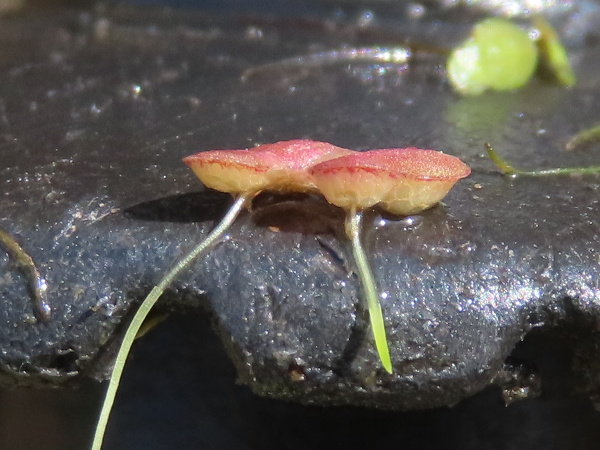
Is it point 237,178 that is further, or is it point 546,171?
point 546,171

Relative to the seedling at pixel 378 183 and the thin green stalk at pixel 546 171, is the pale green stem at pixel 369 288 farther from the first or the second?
the thin green stalk at pixel 546 171

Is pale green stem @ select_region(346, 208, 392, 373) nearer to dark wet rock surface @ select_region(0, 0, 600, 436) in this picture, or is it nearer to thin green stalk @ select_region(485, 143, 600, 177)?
dark wet rock surface @ select_region(0, 0, 600, 436)

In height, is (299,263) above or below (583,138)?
below

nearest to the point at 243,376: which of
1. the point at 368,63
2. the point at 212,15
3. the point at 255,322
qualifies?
the point at 255,322

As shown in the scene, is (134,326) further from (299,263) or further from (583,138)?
(583,138)

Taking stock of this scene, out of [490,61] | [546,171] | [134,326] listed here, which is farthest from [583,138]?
[134,326]
